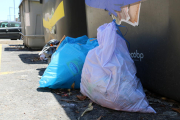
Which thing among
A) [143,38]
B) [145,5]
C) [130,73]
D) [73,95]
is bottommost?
[73,95]

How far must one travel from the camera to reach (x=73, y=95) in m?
3.00

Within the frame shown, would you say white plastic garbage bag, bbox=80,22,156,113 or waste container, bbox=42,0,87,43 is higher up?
waste container, bbox=42,0,87,43

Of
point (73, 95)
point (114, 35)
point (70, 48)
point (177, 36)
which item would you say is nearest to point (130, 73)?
point (114, 35)

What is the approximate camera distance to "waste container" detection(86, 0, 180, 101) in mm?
2453

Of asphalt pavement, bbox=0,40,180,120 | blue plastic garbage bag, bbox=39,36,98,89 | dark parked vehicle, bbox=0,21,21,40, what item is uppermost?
dark parked vehicle, bbox=0,21,21,40

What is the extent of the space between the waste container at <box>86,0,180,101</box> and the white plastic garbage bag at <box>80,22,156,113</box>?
390mm

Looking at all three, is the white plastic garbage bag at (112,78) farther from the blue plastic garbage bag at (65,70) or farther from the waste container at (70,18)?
the waste container at (70,18)

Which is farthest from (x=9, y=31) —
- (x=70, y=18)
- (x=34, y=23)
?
(x=70, y=18)

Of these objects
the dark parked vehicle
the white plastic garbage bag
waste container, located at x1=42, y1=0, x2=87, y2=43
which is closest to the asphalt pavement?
the white plastic garbage bag

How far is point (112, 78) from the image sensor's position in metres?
2.37

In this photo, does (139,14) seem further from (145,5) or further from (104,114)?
(104,114)

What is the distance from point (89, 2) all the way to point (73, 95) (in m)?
2.19

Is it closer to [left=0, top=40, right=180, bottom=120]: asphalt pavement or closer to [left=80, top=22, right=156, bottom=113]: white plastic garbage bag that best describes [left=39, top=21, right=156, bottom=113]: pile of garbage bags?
[left=80, top=22, right=156, bottom=113]: white plastic garbage bag

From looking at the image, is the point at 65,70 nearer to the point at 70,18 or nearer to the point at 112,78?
the point at 112,78
